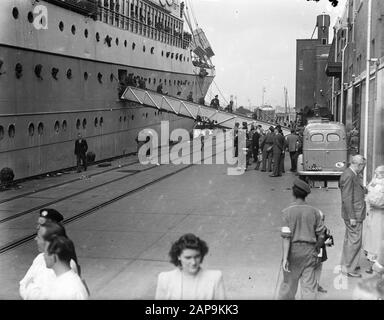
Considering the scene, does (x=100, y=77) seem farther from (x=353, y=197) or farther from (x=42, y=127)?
(x=353, y=197)

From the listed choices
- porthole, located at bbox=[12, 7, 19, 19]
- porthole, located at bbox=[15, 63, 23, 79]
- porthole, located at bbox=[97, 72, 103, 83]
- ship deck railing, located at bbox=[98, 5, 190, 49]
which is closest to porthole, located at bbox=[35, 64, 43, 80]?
porthole, located at bbox=[15, 63, 23, 79]

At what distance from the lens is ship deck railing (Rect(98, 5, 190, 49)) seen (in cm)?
2845

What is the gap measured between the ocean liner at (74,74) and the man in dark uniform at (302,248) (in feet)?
46.5

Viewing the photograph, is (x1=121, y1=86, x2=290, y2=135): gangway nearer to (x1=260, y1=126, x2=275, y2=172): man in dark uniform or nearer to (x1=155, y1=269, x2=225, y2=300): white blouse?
(x1=260, y1=126, x2=275, y2=172): man in dark uniform

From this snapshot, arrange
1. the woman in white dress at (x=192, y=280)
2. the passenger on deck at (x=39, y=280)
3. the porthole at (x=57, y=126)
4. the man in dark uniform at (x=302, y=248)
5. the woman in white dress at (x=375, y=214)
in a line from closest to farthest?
A: the woman in white dress at (x=192, y=280) → the passenger on deck at (x=39, y=280) → the man in dark uniform at (x=302, y=248) → the woman in white dress at (x=375, y=214) → the porthole at (x=57, y=126)

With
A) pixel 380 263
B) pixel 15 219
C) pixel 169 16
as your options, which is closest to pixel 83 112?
pixel 15 219

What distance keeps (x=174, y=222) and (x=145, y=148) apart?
21022 mm

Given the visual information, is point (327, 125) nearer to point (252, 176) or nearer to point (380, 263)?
point (252, 176)

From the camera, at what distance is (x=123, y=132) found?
30844 millimetres

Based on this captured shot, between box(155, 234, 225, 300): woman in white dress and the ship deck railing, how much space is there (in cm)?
2481

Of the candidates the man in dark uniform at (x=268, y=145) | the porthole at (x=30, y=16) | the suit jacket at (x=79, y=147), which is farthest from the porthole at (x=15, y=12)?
the man in dark uniform at (x=268, y=145)

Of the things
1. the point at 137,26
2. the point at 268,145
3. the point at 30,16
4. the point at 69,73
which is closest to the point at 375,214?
the point at 268,145

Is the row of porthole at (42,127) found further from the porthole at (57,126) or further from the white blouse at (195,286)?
the white blouse at (195,286)

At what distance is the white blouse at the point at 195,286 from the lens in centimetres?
407
